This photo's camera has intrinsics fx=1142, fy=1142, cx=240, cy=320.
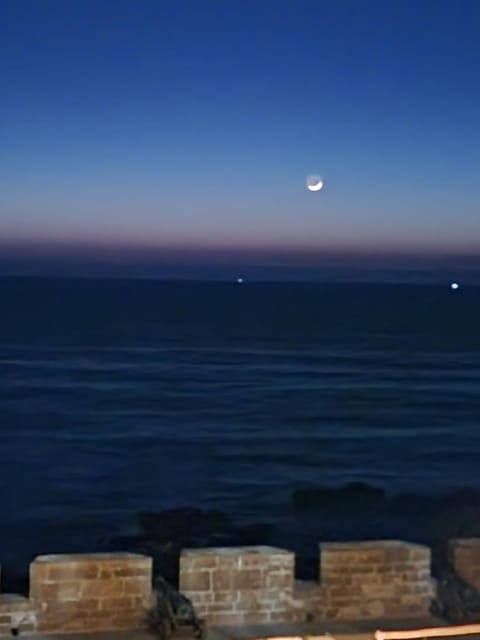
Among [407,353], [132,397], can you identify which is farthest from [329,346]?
[132,397]

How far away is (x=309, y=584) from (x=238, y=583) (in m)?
0.60

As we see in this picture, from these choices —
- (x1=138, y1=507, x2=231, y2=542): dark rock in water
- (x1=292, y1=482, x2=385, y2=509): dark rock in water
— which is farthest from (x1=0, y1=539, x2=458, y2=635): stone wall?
(x1=292, y1=482, x2=385, y2=509): dark rock in water

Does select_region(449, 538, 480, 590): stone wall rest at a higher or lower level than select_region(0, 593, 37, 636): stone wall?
higher

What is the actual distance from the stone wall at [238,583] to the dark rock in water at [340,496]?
20365mm

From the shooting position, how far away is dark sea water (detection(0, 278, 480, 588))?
28297mm

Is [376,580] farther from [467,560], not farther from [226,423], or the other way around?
[226,423]

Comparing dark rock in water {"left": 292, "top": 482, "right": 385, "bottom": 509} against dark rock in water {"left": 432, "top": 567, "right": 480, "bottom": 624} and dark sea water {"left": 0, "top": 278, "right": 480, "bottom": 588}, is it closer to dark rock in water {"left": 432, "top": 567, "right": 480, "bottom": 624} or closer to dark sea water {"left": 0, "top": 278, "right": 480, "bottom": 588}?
dark sea water {"left": 0, "top": 278, "right": 480, "bottom": 588}

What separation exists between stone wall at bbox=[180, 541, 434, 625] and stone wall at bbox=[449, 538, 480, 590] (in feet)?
0.84

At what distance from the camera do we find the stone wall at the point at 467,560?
359 inches

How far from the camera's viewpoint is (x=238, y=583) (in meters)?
8.74

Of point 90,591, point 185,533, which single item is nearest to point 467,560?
point 90,591

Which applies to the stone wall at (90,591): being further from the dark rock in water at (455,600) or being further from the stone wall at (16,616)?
the dark rock in water at (455,600)

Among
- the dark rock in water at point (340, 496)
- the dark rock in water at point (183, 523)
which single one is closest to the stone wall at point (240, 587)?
the dark rock in water at point (183, 523)

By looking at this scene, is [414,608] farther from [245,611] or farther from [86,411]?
[86,411]
